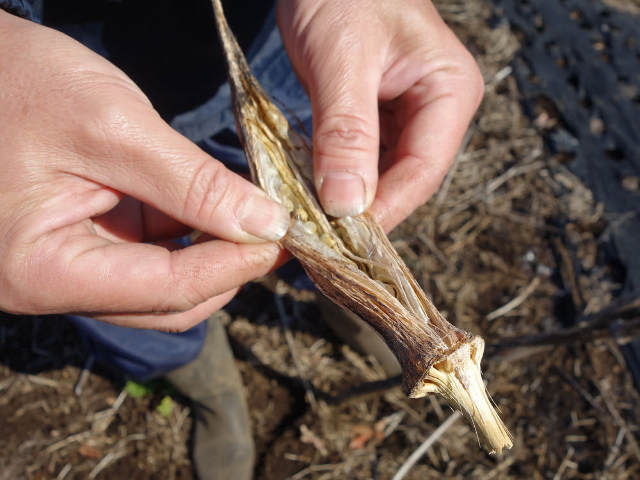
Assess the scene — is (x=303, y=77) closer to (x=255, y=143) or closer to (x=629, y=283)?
(x=255, y=143)

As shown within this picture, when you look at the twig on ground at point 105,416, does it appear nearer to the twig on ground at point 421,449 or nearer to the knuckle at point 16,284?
the knuckle at point 16,284

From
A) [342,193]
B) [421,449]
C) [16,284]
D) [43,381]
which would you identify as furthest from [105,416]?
[342,193]

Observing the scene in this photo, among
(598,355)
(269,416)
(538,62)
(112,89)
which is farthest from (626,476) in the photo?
(538,62)

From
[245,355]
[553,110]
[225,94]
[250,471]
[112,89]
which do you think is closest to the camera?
[112,89]

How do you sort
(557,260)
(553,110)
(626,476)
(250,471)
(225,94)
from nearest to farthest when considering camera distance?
(225,94) → (626,476) → (250,471) → (557,260) → (553,110)

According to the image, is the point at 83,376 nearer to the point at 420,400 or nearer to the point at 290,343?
the point at 290,343

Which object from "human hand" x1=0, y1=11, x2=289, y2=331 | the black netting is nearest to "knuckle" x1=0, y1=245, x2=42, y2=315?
"human hand" x1=0, y1=11, x2=289, y2=331
